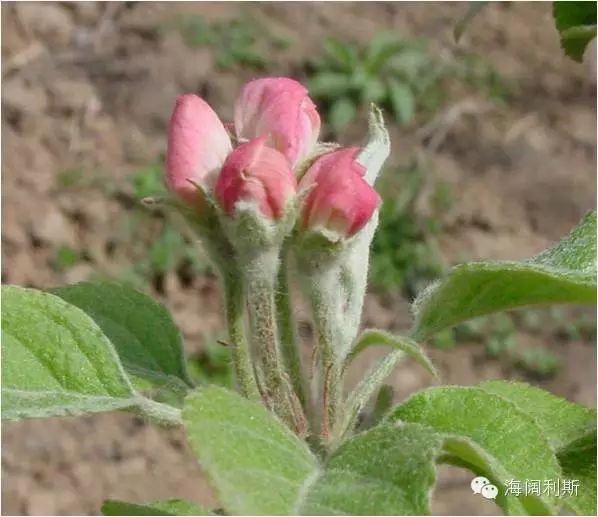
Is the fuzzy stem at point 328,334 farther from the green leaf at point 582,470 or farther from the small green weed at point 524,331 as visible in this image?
the small green weed at point 524,331

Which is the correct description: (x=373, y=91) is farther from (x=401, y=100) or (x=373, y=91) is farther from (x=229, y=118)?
(x=229, y=118)

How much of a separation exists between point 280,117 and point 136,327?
0.41 m

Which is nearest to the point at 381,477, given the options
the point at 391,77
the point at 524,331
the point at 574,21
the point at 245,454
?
the point at 245,454

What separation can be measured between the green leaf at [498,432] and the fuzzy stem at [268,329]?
0.44 feet

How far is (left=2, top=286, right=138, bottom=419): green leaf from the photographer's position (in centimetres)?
107

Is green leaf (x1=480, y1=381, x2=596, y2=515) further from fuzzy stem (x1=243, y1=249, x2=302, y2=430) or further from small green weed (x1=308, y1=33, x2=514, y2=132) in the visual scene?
small green weed (x1=308, y1=33, x2=514, y2=132)

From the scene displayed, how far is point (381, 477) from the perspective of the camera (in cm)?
88

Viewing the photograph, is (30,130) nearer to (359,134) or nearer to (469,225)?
(359,134)

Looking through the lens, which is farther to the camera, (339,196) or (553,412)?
(553,412)

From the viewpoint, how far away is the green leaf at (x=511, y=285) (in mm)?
985

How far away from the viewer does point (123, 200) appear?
160 inches

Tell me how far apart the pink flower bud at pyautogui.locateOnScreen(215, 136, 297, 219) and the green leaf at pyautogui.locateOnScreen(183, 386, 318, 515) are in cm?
19

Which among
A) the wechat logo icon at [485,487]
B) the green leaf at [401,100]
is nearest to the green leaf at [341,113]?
the green leaf at [401,100]

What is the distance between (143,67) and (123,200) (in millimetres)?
767
